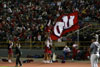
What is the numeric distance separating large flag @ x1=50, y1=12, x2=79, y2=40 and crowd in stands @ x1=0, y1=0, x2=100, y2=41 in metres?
3.88

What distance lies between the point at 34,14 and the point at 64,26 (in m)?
8.57

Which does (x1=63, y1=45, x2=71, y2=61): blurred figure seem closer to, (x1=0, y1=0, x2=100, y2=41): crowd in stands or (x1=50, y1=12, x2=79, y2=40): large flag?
(x1=50, y1=12, x2=79, y2=40): large flag

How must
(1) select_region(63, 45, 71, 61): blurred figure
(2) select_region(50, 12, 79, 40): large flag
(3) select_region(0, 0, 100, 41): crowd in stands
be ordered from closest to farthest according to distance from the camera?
(2) select_region(50, 12, 79, 40): large flag < (1) select_region(63, 45, 71, 61): blurred figure < (3) select_region(0, 0, 100, 41): crowd in stands

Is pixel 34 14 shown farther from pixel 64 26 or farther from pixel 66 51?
pixel 64 26

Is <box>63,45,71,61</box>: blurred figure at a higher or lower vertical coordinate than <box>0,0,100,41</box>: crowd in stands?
lower

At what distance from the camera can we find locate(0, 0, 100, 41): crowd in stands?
28703 mm

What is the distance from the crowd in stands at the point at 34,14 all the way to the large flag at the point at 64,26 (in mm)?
3884

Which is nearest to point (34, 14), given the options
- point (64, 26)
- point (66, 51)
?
point (66, 51)

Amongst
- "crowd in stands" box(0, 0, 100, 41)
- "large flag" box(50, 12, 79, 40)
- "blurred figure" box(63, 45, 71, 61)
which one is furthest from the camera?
"crowd in stands" box(0, 0, 100, 41)

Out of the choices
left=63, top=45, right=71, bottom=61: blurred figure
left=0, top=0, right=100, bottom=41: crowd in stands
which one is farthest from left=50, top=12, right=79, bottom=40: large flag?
left=0, top=0, right=100, bottom=41: crowd in stands

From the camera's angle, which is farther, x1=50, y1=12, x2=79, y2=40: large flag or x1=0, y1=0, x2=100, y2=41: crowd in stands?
x1=0, y1=0, x2=100, y2=41: crowd in stands

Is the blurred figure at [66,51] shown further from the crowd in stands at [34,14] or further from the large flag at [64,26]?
the crowd in stands at [34,14]

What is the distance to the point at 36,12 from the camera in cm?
3178

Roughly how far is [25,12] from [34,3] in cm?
215
